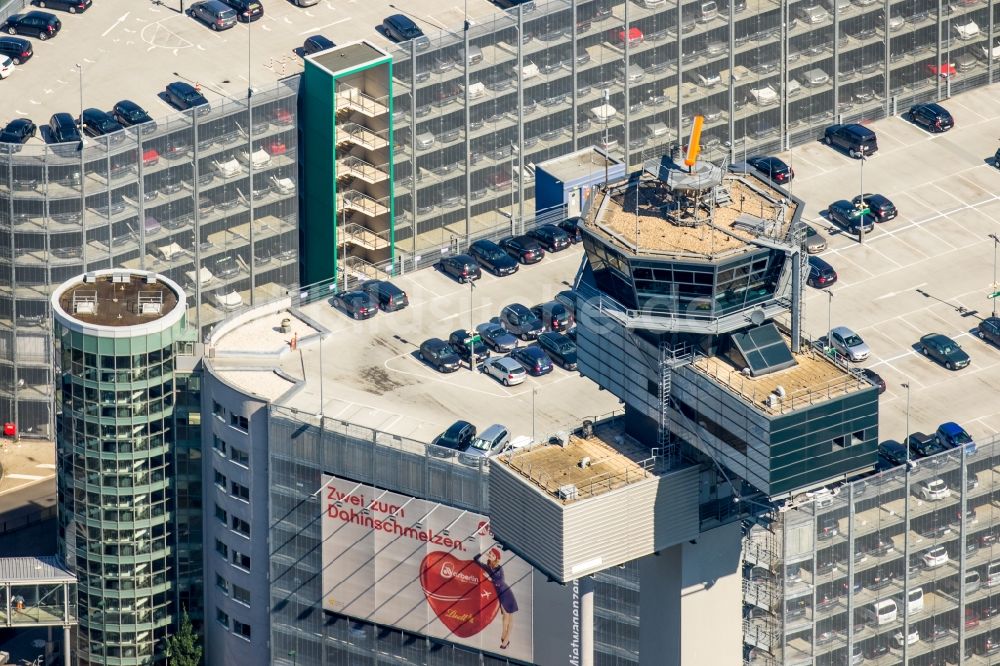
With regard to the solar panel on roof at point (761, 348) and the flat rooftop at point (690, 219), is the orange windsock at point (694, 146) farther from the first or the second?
the solar panel on roof at point (761, 348)

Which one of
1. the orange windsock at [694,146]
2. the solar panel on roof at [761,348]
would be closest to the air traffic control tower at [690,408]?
the solar panel on roof at [761,348]

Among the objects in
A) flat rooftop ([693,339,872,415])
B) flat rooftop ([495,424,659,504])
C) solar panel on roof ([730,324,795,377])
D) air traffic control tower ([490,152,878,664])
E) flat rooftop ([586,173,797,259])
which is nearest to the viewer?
air traffic control tower ([490,152,878,664])

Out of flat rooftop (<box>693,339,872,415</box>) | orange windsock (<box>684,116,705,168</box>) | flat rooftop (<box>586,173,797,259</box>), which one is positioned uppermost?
orange windsock (<box>684,116,705,168</box>)

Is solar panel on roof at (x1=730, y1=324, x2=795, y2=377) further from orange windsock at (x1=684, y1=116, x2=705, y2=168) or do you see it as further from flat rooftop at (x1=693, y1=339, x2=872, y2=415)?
orange windsock at (x1=684, y1=116, x2=705, y2=168)

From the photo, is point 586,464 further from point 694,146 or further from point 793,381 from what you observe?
point 694,146

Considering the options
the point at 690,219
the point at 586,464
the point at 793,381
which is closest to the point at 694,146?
the point at 690,219

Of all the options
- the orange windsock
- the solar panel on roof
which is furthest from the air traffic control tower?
the orange windsock
